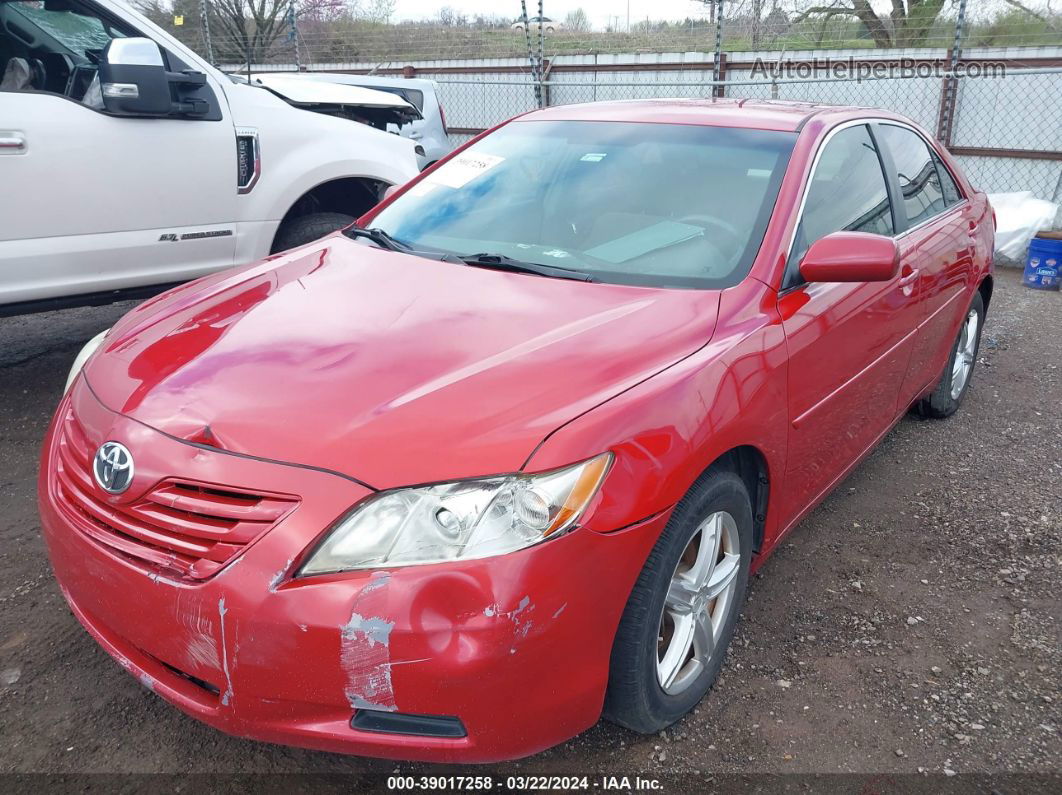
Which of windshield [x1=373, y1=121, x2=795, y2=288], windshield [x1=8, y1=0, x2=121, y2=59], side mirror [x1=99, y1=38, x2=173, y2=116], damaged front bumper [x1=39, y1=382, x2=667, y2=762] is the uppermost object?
windshield [x1=8, y1=0, x2=121, y2=59]

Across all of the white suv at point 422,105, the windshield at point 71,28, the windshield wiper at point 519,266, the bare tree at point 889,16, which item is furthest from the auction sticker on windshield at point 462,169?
the bare tree at point 889,16

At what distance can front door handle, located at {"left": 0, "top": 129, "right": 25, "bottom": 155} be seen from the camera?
3816 millimetres

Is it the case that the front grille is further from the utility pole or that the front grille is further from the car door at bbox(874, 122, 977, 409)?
the utility pole

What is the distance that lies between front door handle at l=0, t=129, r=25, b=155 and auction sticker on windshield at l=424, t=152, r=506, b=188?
192 centimetres

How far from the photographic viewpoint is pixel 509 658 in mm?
1741

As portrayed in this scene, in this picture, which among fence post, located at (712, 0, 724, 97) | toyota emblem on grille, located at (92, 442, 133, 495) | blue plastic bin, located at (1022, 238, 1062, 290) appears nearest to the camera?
toyota emblem on grille, located at (92, 442, 133, 495)

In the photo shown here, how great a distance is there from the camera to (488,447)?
6.00 ft

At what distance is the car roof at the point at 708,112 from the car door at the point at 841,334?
154 mm

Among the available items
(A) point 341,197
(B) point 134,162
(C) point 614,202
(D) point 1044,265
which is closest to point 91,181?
(B) point 134,162

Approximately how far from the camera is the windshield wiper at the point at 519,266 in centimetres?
267

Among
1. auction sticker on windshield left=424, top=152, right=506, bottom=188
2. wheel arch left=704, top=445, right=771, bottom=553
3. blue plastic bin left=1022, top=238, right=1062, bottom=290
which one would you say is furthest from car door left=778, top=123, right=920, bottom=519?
blue plastic bin left=1022, top=238, right=1062, bottom=290

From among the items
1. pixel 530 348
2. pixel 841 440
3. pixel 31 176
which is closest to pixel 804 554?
pixel 841 440

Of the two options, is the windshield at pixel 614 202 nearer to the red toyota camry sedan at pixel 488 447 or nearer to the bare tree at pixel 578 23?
the red toyota camry sedan at pixel 488 447

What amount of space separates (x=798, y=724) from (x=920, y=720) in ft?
1.15
